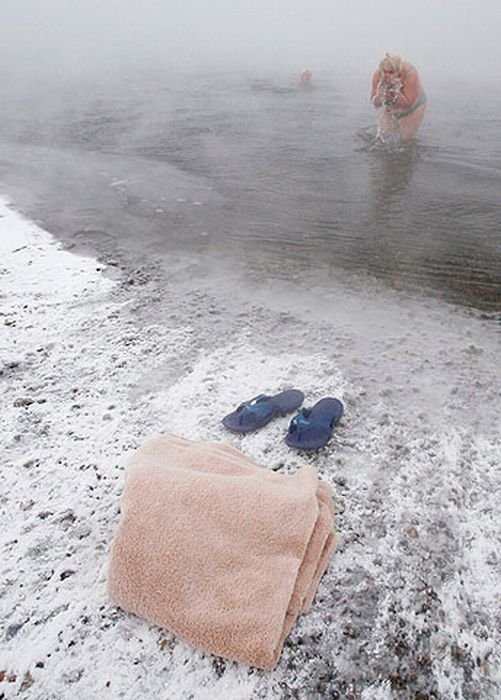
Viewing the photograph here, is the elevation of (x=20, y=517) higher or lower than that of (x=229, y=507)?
lower

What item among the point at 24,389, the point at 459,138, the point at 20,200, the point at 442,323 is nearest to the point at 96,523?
the point at 24,389

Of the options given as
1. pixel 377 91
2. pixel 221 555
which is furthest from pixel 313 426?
pixel 377 91

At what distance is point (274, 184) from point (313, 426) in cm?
599

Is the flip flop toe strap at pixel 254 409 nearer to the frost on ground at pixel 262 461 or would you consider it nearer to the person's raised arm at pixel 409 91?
the frost on ground at pixel 262 461

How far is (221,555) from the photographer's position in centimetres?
227

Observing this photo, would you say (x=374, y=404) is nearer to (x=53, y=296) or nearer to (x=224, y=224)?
(x=53, y=296)

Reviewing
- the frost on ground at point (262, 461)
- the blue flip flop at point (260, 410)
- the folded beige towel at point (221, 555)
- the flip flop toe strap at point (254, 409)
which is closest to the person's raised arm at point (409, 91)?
the frost on ground at point (262, 461)

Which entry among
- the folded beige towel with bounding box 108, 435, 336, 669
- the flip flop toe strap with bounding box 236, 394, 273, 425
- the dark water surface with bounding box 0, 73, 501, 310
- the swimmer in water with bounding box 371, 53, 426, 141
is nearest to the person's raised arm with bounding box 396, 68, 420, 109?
the swimmer in water with bounding box 371, 53, 426, 141

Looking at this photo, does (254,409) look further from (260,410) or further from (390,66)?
(390,66)

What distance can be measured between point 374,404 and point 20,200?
6382 millimetres

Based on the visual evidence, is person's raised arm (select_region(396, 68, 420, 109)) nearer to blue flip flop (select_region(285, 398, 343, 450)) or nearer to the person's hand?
the person's hand

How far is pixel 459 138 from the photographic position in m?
10.7

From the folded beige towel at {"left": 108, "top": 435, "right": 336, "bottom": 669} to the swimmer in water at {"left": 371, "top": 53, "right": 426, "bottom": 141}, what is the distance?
8.99 m

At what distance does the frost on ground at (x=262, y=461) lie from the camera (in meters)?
2.09
